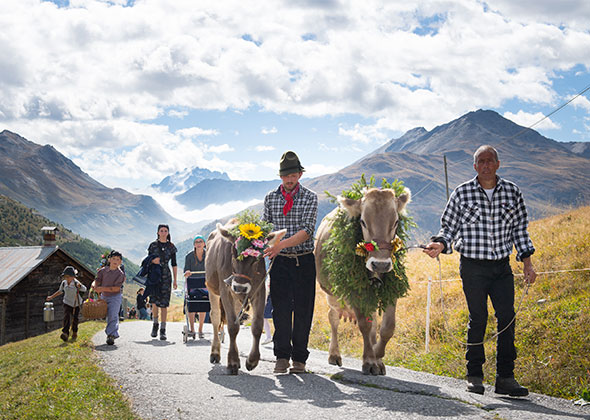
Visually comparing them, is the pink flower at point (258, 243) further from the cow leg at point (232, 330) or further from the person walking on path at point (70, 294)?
the person walking on path at point (70, 294)

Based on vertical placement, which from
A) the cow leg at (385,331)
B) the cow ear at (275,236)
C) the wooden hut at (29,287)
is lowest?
the wooden hut at (29,287)

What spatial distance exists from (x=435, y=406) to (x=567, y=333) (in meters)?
3.83

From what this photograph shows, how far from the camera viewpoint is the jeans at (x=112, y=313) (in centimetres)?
1303

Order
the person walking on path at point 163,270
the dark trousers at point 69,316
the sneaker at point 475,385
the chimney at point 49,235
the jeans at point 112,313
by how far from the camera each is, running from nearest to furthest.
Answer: the sneaker at point 475,385, the jeans at point 112,313, the person walking on path at point 163,270, the dark trousers at point 69,316, the chimney at point 49,235

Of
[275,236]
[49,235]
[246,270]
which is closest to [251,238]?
[275,236]

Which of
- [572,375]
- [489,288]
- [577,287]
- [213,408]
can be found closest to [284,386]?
[213,408]

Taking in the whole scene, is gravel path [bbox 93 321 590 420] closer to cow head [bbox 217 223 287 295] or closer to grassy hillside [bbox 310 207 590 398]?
grassy hillside [bbox 310 207 590 398]

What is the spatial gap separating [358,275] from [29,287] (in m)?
39.5

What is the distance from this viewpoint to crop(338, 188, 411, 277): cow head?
22.9 feet

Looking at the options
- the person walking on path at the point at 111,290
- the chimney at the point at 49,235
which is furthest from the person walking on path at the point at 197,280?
the chimney at the point at 49,235

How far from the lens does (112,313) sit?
13.1 meters

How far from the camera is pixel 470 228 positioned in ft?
21.8

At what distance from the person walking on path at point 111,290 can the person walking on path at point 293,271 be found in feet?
21.5

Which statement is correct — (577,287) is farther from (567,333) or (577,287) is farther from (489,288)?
(489,288)
